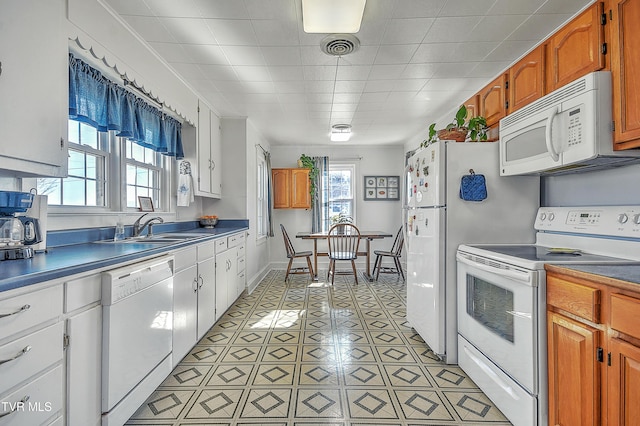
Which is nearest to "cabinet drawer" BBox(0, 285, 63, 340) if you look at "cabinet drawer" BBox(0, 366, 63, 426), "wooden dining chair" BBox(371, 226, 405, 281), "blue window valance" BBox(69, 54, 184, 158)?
"cabinet drawer" BBox(0, 366, 63, 426)

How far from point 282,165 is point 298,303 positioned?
3.03 m

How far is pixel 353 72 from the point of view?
114 inches

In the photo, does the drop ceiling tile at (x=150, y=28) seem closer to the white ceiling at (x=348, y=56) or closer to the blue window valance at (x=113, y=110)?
the white ceiling at (x=348, y=56)

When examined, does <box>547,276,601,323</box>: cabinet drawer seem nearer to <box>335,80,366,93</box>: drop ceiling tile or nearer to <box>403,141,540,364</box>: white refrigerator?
<box>403,141,540,364</box>: white refrigerator

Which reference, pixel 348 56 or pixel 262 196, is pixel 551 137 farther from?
pixel 262 196

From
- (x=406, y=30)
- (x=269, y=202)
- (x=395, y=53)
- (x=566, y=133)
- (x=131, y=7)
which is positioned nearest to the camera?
(x=566, y=133)

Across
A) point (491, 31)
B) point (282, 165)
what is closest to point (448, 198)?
point (491, 31)

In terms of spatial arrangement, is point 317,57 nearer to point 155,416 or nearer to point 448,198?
point 448,198

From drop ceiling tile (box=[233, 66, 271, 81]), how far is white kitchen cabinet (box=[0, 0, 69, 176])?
1.37m

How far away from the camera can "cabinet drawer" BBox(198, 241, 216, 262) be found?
2.62 metres

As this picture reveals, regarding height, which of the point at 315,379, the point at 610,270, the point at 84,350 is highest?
the point at 610,270

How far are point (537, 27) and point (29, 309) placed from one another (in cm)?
305

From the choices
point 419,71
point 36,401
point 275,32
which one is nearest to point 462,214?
point 419,71

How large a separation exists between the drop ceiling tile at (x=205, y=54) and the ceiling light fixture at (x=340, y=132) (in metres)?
2.22
